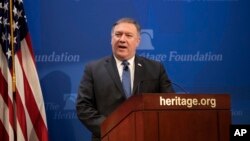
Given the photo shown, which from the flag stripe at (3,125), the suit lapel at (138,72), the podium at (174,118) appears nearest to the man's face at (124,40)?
the suit lapel at (138,72)

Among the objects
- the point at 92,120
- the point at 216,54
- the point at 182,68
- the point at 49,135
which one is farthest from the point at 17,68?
the point at 216,54

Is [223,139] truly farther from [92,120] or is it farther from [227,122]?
[92,120]

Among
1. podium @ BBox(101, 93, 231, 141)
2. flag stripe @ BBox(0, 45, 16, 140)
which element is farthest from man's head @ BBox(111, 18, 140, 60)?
podium @ BBox(101, 93, 231, 141)

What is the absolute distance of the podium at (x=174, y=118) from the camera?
2818 millimetres

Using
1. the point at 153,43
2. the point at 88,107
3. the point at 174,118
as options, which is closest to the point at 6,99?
the point at 88,107

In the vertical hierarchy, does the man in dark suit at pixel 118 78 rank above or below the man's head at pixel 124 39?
below

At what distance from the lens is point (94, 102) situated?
4.27 meters

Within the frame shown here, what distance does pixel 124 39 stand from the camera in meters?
4.30

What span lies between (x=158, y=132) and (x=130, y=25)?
1.73 metres

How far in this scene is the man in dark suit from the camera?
4203 millimetres

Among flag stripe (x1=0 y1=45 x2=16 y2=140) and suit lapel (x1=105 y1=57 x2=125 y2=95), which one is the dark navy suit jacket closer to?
suit lapel (x1=105 y1=57 x2=125 y2=95)

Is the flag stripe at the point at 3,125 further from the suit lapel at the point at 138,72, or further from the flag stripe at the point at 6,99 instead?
the suit lapel at the point at 138,72

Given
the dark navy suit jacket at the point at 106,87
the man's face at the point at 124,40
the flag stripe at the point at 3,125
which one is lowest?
the flag stripe at the point at 3,125

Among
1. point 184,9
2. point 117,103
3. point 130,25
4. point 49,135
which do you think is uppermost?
point 184,9
